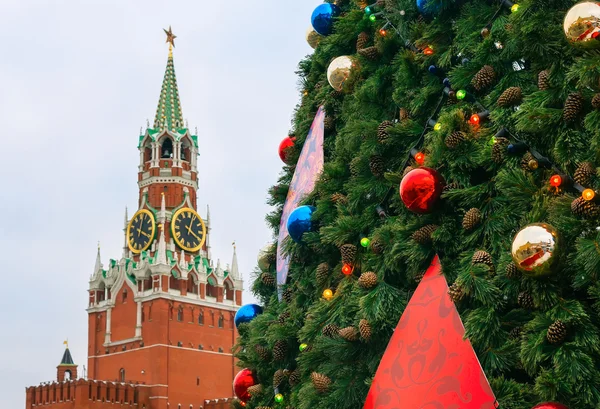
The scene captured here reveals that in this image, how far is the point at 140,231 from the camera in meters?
43.7

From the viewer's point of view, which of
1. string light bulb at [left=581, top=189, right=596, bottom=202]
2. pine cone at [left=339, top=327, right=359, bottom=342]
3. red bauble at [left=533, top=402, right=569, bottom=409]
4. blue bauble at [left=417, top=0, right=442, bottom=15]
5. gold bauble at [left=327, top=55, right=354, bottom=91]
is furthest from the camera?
gold bauble at [left=327, top=55, right=354, bottom=91]

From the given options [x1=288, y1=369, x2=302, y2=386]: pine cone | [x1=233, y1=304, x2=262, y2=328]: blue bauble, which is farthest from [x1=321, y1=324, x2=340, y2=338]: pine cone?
[x1=233, y1=304, x2=262, y2=328]: blue bauble

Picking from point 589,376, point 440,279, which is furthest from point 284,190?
point 589,376

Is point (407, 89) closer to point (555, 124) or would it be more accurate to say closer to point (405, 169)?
point (405, 169)

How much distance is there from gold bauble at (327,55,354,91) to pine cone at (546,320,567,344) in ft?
5.35

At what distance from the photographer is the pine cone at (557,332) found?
2.21m

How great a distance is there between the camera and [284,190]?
4.34 meters

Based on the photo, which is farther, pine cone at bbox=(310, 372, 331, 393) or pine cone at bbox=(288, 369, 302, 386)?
pine cone at bbox=(288, 369, 302, 386)

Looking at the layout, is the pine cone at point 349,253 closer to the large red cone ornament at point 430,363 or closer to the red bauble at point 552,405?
the large red cone ornament at point 430,363

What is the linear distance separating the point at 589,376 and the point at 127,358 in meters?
40.5

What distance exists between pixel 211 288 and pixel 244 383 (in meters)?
40.1

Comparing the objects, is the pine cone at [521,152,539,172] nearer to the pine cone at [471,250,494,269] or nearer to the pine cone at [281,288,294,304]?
the pine cone at [471,250,494,269]

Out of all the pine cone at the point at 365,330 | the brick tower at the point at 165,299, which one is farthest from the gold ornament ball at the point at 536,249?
the brick tower at the point at 165,299

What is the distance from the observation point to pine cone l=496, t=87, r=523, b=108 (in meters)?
2.63
